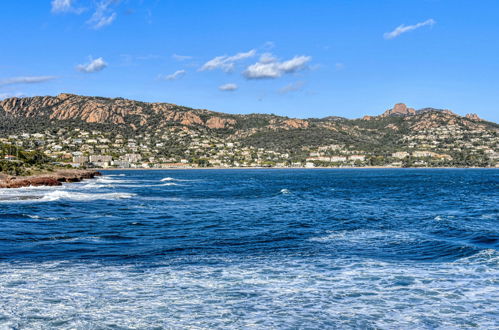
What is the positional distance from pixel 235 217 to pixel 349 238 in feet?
35.3

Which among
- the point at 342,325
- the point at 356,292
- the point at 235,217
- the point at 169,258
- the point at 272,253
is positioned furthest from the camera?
the point at 235,217

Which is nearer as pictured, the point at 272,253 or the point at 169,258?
the point at 169,258

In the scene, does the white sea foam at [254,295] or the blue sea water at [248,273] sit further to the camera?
the blue sea water at [248,273]

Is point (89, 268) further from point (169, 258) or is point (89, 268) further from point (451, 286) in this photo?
point (451, 286)

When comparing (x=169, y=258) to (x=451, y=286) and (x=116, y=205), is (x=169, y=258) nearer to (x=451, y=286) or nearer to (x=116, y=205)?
(x=451, y=286)

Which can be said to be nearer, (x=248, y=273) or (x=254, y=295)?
(x=254, y=295)

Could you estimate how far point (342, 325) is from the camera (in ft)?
31.2

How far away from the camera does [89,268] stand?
1484cm

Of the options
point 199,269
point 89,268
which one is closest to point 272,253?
point 199,269

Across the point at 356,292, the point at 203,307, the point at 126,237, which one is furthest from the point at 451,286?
the point at 126,237

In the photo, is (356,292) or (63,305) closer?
(63,305)

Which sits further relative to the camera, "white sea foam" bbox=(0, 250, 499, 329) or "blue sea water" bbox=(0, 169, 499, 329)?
"blue sea water" bbox=(0, 169, 499, 329)

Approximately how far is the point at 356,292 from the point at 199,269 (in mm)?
5293

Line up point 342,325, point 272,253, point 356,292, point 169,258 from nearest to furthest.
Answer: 1. point 342,325
2. point 356,292
3. point 169,258
4. point 272,253
